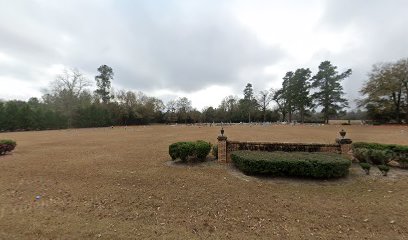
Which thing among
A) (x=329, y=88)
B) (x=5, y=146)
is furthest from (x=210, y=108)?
(x=5, y=146)

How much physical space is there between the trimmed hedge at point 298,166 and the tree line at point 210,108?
4104 cm

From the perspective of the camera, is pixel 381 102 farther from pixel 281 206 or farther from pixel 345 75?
pixel 281 206

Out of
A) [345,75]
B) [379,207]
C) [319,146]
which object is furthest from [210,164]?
[345,75]

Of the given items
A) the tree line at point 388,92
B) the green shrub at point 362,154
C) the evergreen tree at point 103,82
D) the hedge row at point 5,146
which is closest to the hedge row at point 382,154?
the green shrub at point 362,154

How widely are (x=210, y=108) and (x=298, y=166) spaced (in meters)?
58.0

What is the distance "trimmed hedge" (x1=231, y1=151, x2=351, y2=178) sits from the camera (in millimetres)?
6012

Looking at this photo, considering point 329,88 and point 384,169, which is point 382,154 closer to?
point 384,169

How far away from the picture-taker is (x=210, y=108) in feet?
209

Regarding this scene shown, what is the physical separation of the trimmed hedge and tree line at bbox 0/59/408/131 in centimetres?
4104

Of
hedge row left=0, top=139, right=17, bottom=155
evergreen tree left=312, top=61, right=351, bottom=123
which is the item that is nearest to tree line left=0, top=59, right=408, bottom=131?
evergreen tree left=312, top=61, right=351, bottom=123

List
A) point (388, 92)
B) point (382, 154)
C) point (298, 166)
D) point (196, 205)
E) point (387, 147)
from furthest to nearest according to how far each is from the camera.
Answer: point (388, 92) < point (387, 147) < point (382, 154) < point (298, 166) < point (196, 205)

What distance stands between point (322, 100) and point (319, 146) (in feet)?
147

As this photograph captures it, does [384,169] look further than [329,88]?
No

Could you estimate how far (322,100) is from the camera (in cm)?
4628
